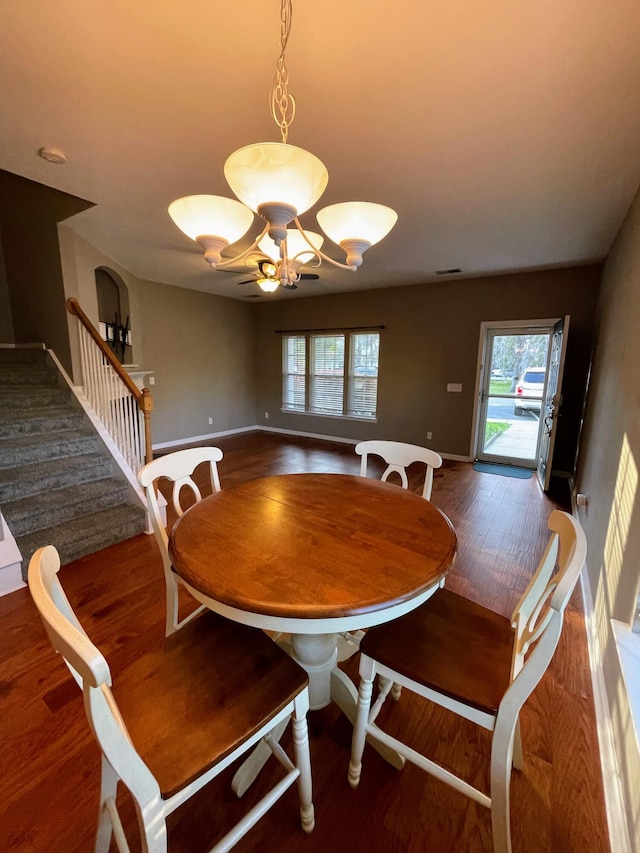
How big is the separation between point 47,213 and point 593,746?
5.37 meters

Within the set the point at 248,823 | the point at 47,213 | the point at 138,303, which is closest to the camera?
the point at 248,823

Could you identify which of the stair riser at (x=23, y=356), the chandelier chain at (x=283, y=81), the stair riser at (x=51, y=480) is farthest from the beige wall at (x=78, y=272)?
the chandelier chain at (x=283, y=81)

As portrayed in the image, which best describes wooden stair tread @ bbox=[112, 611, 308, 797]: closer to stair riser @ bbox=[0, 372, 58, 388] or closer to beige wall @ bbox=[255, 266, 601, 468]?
stair riser @ bbox=[0, 372, 58, 388]

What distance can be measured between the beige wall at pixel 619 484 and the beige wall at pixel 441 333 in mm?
1443

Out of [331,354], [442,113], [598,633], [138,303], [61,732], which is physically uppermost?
[442,113]

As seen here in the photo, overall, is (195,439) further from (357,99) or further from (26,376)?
(357,99)

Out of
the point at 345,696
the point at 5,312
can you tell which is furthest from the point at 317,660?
the point at 5,312

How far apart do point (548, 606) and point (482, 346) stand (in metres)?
4.72

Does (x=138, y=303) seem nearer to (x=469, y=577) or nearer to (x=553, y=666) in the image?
(x=469, y=577)

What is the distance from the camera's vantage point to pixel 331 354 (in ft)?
21.2

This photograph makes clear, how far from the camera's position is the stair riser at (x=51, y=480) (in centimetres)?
271

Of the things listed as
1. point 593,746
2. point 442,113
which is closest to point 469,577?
point 593,746

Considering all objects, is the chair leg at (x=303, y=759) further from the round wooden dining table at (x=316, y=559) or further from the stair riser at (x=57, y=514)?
the stair riser at (x=57, y=514)

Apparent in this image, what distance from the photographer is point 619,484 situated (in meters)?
1.78
